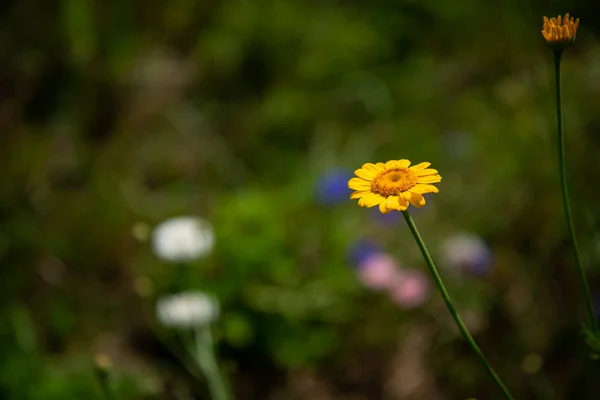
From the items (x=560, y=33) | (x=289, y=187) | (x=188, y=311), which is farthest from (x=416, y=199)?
(x=289, y=187)

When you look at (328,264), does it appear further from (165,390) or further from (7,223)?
(7,223)

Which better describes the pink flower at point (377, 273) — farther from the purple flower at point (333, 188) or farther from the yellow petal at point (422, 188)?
the yellow petal at point (422, 188)

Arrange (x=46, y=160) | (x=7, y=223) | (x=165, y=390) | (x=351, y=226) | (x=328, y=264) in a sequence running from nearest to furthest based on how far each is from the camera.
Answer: (x=165, y=390) → (x=328, y=264) → (x=351, y=226) → (x=7, y=223) → (x=46, y=160)

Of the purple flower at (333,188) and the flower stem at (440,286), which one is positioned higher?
the flower stem at (440,286)

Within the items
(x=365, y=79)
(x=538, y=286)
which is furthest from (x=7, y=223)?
(x=538, y=286)

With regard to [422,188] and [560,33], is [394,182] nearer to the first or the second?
[422,188]

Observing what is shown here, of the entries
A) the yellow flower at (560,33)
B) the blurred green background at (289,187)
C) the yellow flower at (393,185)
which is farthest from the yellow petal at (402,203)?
the blurred green background at (289,187)
